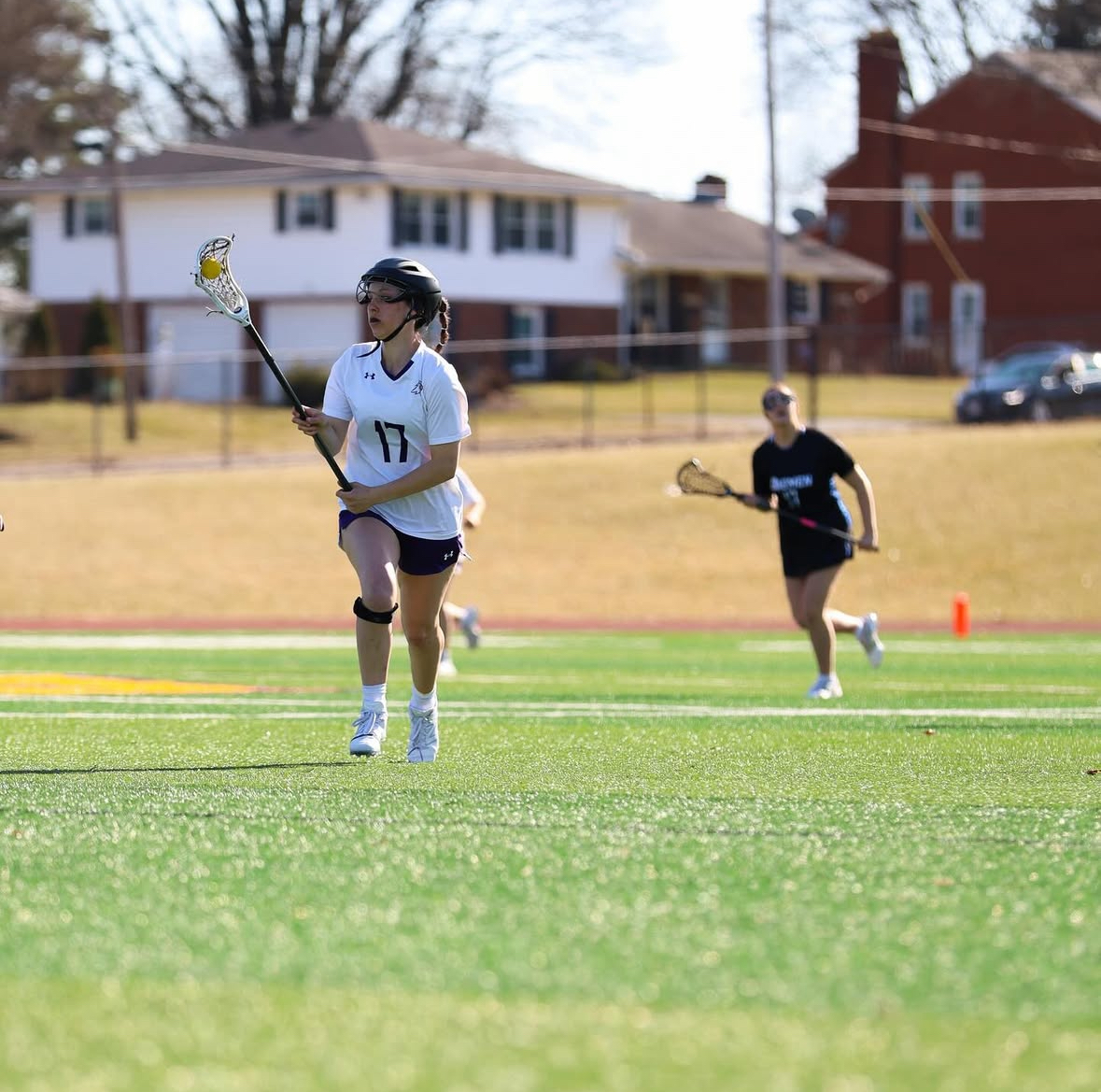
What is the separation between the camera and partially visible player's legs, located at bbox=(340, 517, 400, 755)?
7945mm

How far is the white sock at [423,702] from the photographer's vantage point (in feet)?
27.2

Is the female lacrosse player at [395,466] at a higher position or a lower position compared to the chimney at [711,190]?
lower

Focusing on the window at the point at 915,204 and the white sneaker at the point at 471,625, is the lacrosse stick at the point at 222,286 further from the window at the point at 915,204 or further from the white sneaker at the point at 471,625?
the window at the point at 915,204

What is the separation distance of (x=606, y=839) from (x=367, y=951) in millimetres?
1499

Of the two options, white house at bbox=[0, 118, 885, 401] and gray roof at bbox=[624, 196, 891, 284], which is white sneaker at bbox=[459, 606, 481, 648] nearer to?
white house at bbox=[0, 118, 885, 401]

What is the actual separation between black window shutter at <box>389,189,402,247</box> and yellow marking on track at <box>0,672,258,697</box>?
38.6m

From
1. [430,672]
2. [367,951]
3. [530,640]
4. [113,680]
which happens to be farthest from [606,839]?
[530,640]

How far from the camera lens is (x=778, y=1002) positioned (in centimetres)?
432

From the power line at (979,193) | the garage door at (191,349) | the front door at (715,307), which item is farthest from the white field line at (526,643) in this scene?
the power line at (979,193)

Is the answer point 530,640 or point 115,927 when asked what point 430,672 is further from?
point 530,640

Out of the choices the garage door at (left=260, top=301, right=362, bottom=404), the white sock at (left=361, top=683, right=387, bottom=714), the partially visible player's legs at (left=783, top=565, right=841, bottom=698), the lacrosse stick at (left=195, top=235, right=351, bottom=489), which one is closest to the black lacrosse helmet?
the lacrosse stick at (left=195, top=235, right=351, bottom=489)

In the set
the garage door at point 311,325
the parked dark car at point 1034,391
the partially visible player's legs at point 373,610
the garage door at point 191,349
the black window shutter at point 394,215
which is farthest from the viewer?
the black window shutter at point 394,215

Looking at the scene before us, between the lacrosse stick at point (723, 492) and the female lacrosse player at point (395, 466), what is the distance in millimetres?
4215

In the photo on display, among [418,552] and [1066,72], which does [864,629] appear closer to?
[418,552]
